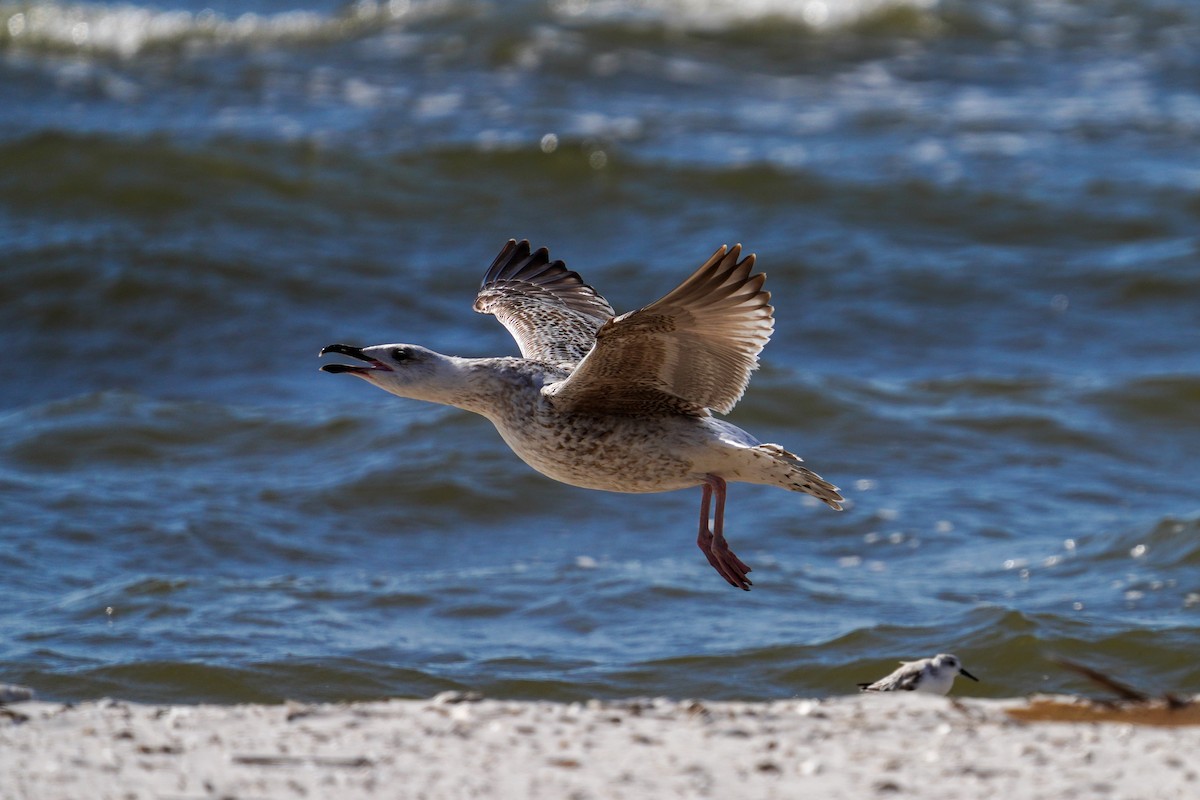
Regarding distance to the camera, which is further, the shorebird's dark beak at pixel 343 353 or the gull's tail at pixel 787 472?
the shorebird's dark beak at pixel 343 353

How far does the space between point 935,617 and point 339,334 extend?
5.73m

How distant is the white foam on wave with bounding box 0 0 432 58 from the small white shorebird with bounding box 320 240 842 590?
14.6 metres

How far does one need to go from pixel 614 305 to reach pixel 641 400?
20.5ft

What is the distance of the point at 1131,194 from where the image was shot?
575 inches

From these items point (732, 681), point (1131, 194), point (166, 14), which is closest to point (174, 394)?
point (732, 681)

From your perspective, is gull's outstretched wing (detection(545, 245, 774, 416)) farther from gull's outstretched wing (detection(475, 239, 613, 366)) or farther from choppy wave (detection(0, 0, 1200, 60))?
choppy wave (detection(0, 0, 1200, 60))

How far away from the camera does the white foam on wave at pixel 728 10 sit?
19.8 metres

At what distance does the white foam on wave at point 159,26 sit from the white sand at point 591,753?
15916mm

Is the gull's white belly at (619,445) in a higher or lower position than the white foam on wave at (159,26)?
lower

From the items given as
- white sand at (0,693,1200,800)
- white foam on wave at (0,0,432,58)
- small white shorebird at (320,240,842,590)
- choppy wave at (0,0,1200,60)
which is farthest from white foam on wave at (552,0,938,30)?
white sand at (0,693,1200,800)

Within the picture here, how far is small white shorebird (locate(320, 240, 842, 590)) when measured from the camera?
5.72m

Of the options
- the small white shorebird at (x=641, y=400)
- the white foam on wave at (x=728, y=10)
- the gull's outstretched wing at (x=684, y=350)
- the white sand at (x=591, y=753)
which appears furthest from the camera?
the white foam on wave at (x=728, y=10)

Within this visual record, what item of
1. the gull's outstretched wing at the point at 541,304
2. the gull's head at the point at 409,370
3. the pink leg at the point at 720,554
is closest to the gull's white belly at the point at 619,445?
the pink leg at the point at 720,554

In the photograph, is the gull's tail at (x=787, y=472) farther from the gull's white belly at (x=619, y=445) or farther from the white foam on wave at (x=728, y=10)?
the white foam on wave at (x=728, y=10)
